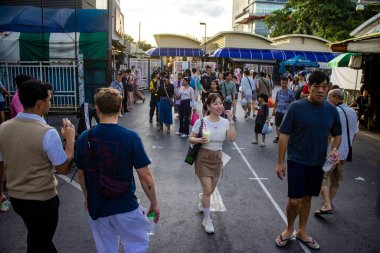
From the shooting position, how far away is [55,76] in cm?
1414

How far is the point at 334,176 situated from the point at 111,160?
390 cm

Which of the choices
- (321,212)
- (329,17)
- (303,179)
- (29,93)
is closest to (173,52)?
(329,17)

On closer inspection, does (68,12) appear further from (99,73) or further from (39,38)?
(99,73)

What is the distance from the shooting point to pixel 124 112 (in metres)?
15.5

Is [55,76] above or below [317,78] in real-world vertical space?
below

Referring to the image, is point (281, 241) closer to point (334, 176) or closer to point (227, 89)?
point (334, 176)

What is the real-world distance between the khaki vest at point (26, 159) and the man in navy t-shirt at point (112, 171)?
32 cm

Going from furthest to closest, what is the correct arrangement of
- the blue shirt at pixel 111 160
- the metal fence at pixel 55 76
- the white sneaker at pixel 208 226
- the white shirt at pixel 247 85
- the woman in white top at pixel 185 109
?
the white shirt at pixel 247 85 < the metal fence at pixel 55 76 < the woman in white top at pixel 185 109 < the white sneaker at pixel 208 226 < the blue shirt at pixel 111 160

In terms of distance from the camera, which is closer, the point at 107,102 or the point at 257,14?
the point at 107,102

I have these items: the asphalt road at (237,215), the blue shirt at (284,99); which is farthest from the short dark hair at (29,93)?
the blue shirt at (284,99)

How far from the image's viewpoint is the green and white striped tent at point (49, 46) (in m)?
14.4

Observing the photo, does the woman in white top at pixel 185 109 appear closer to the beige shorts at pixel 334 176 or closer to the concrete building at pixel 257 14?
the beige shorts at pixel 334 176

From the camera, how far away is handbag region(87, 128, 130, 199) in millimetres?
2650

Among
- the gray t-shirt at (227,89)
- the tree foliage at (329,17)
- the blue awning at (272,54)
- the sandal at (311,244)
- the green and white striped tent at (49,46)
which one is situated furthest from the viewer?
the blue awning at (272,54)
